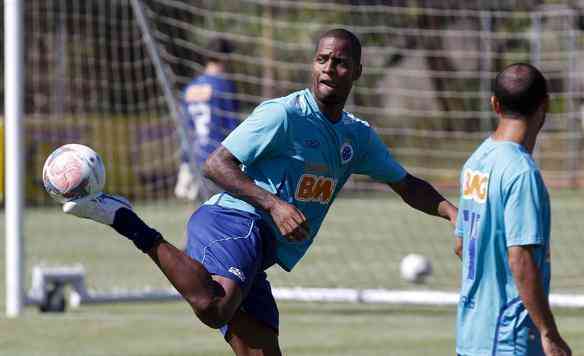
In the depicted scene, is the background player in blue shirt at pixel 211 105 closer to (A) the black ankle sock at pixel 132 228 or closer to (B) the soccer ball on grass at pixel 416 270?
(B) the soccer ball on grass at pixel 416 270

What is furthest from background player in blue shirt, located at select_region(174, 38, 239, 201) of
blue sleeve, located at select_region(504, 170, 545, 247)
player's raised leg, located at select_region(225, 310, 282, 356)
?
blue sleeve, located at select_region(504, 170, 545, 247)

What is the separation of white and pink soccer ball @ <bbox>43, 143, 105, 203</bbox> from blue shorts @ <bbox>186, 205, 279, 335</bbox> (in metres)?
0.64

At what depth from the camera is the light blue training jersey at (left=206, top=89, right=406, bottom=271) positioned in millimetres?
6379

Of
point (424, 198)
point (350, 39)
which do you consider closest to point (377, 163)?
point (424, 198)

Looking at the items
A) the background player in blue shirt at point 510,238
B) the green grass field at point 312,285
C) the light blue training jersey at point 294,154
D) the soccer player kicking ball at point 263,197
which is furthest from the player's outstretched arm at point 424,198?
the green grass field at point 312,285

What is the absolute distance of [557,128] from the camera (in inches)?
917

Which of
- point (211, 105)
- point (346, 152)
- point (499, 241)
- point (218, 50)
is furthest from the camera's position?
point (218, 50)

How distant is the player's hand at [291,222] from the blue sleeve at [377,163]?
93 cm

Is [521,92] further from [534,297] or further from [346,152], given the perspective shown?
[346,152]

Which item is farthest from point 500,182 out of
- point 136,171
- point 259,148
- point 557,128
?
point 557,128

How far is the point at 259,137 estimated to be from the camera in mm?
6359

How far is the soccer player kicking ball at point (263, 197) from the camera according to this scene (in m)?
6.20

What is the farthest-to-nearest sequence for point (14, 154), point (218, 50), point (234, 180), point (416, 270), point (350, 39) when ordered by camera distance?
point (218, 50), point (416, 270), point (14, 154), point (350, 39), point (234, 180)

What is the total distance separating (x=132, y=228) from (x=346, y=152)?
1196 mm
